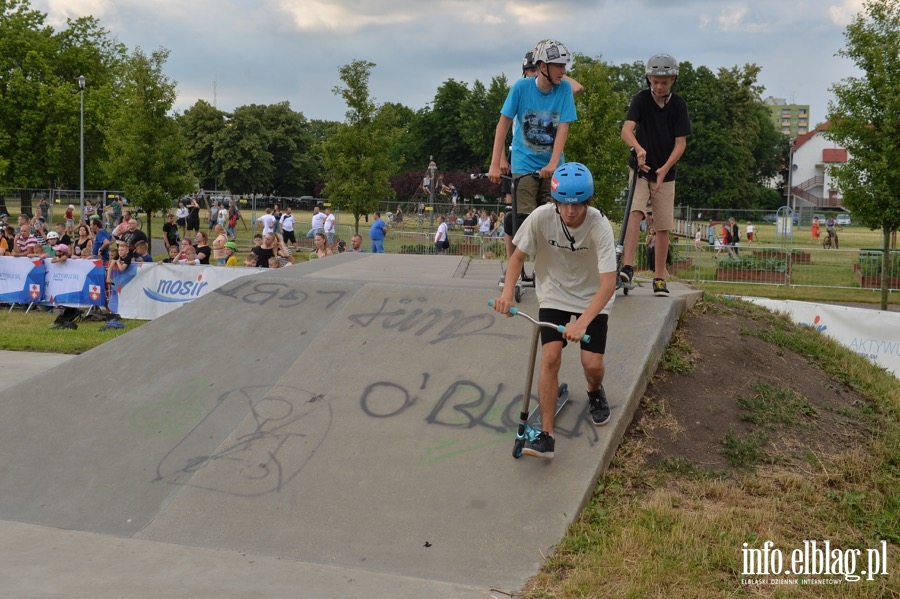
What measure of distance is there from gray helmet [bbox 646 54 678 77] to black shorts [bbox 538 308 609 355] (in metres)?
2.67

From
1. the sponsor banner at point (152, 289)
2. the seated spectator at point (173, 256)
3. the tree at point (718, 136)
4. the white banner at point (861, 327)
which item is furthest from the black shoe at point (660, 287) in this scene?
the tree at point (718, 136)

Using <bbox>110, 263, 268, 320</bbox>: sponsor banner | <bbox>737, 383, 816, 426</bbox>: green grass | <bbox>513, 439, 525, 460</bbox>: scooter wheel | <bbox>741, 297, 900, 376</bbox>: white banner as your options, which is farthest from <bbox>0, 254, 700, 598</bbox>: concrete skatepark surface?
<bbox>110, 263, 268, 320</bbox>: sponsor banner

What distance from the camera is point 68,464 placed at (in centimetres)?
637

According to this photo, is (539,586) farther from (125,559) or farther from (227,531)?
(125,559)

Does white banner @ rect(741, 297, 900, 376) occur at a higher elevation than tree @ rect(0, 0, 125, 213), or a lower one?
lower

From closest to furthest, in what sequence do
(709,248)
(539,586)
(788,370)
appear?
(539,586)
(788,370)
(709,248)

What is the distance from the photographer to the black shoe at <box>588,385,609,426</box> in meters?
5.92

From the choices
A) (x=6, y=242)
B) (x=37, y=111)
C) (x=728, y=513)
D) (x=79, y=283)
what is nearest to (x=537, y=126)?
(x=728, y=513)

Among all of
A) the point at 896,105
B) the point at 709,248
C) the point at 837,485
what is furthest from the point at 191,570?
the point at 709,248

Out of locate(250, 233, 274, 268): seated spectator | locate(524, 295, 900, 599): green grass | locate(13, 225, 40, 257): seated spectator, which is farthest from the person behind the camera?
locate(13, 225, 40, 257): seated spectator

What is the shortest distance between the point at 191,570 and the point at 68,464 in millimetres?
2102

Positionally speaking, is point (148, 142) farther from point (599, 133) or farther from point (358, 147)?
point (599, 133)

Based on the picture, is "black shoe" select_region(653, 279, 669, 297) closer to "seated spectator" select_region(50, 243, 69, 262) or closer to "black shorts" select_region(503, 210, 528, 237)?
"black shorts" select_region(503, 210, 528, 237)

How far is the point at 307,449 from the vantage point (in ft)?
20.0
